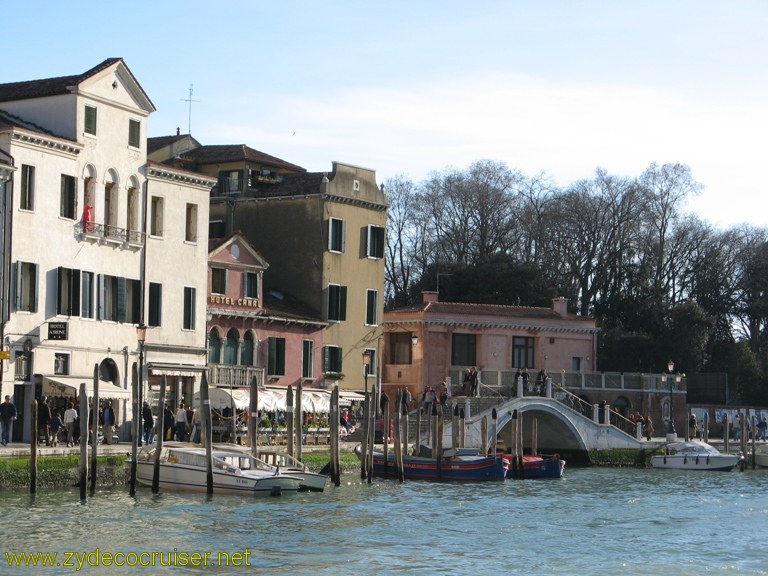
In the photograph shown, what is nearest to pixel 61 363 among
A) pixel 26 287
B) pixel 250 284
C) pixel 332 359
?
pixel 26 287

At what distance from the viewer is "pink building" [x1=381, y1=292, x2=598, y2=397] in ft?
193

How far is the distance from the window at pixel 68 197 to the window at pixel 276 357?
1058 centimetres

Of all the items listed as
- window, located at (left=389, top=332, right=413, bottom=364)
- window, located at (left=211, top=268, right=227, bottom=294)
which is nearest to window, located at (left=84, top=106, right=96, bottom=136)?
window, located at (left=211, top=268, right=227, bottom=294)

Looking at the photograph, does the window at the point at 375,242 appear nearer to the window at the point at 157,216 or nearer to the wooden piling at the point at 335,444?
the window at the point at 157,216

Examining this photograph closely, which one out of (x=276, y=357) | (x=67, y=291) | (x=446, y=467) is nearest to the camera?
(x=67, y=291)

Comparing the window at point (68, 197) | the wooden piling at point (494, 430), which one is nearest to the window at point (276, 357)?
the wooden piling at point (494, 430)

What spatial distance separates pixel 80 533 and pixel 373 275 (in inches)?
1103

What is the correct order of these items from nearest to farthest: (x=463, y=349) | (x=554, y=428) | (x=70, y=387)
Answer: (x=70, y=387) < (x=554, y=428) < (x=463, y=349)

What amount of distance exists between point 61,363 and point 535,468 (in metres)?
14.5

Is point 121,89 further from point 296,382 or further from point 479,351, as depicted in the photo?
point 479,351

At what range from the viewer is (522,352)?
204ft

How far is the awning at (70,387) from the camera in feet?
135

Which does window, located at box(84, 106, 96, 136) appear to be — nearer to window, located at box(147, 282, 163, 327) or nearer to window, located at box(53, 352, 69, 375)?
window, located at box(147, 282, 163, 327)

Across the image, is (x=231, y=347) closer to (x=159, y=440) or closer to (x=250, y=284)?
(x=250, y=284)
